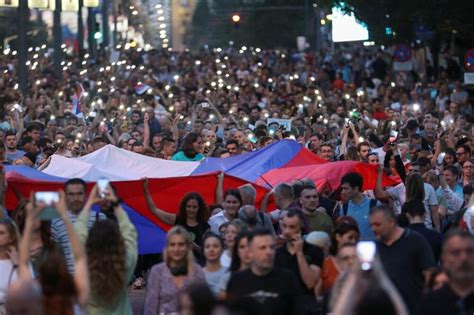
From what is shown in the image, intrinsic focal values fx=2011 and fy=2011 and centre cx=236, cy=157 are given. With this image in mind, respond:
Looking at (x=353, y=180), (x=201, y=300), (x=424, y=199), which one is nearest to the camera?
(x=201, y=300)

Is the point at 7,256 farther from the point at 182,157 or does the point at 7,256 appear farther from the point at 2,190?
the point at 182,157

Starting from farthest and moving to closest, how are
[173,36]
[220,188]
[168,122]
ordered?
[173,36] < [168,122] < [220,188]

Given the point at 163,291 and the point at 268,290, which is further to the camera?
the point at 163,291

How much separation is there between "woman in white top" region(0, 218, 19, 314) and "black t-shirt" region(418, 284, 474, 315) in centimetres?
333

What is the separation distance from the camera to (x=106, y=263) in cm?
1366

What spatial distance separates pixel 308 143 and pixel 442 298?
16.0 meters

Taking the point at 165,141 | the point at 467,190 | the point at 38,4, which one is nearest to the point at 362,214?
the point at 467,190

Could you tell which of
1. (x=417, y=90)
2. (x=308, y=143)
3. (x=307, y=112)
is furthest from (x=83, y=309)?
(x=417, y=90)

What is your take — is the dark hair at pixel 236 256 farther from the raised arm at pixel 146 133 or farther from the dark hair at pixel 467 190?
the raised arm at pixel 146 133

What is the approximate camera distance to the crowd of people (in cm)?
1135

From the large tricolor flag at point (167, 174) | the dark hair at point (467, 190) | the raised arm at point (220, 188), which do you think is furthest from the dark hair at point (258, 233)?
the dark hair at point (467, 190)

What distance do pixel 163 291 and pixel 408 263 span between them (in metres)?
1.74

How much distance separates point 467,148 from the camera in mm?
24016

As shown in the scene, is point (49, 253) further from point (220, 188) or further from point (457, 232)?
point (220, 188)
